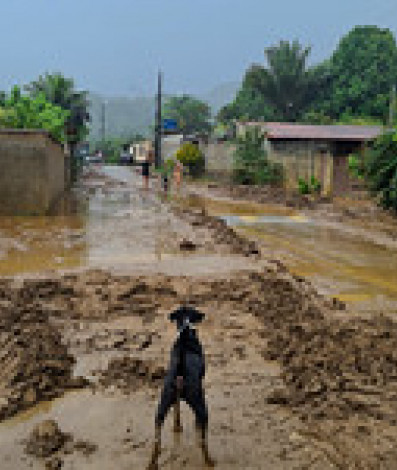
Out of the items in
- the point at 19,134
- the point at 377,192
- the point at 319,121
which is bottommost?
the point at 377,192

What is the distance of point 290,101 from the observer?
47.2 m

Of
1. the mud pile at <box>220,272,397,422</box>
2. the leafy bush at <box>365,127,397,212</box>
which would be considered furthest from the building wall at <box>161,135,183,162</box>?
the mud pile at <box>220,272,397,422</box>

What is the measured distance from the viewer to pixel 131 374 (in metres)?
4.84

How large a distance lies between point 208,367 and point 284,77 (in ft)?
140

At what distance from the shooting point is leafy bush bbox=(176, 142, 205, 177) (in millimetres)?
A: 33938

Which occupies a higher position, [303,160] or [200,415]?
[303,160]

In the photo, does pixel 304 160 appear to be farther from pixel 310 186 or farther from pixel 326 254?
pixel 326 254

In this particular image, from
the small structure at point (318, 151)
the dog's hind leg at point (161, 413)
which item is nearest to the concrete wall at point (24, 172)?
the small structure at point (318, 151)

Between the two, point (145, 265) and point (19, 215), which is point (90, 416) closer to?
point (145, 265)

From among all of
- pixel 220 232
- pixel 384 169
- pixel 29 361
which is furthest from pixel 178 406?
pixel 384 169

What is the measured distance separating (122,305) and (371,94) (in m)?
43.3

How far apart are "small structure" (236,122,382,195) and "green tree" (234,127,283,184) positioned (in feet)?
1.15

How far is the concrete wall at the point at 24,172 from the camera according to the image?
15.1 metres

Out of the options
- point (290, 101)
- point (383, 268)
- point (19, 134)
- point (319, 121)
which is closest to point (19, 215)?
point (19, 134)
